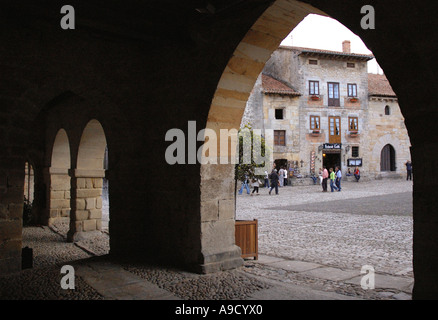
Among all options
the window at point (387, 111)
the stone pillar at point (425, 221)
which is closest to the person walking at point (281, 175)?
the window at point (387, 111)

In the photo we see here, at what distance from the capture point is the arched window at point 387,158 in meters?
26.5

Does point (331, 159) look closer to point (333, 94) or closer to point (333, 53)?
point (333, 94)

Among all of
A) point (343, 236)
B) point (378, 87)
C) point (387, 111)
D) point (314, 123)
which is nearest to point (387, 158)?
point (387, 111)

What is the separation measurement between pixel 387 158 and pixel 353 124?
3860mm

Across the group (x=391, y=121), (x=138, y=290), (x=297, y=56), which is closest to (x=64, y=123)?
(x=138, y=290)

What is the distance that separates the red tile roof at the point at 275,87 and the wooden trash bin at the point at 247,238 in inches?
765

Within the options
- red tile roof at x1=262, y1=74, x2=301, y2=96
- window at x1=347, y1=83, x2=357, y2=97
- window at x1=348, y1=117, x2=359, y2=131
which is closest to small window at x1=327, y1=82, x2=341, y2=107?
window at x1=347, y1=83, x2=357, y2=97

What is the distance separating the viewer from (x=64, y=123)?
27.1ft

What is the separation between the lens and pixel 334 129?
82.9 ft

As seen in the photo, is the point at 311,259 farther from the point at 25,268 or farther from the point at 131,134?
the point at 25,268

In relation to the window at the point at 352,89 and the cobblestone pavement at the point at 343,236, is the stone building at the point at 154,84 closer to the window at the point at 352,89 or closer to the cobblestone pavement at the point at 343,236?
the cobblestone pavement at the point at 343,236

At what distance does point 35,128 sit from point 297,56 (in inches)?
749

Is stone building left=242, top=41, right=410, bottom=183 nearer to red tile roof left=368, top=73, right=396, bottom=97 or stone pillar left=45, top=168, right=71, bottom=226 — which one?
red tile roof left=368, top=73, right=396, bottom=97

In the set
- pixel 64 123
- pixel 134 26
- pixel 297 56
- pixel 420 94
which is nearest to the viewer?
pixel 420 94
